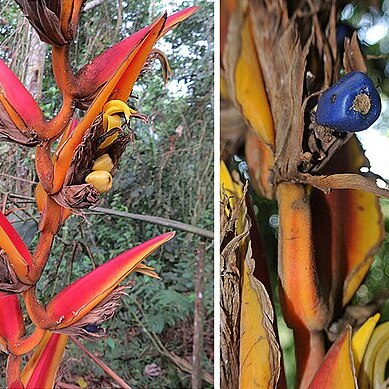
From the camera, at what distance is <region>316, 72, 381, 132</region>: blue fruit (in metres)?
1.01

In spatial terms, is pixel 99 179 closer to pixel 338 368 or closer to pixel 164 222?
pixel 164 222

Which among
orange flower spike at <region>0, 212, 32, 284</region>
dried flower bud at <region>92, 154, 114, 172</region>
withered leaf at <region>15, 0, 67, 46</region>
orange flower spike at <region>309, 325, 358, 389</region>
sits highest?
withered leaf at <region>15, 0, 67, 46</region>

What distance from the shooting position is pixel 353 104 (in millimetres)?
1012

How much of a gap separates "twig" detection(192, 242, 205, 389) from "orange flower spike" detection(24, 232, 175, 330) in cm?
12

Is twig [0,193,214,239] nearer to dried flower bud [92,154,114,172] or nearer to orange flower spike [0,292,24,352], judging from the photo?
dried flower bud [92,154,114,172]

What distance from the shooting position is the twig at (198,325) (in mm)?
1188

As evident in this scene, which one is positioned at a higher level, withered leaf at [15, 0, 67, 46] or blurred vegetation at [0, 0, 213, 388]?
withered leaf at [15, 0, 67, 46]

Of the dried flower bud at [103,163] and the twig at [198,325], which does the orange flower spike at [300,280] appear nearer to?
the twig at [198,325]

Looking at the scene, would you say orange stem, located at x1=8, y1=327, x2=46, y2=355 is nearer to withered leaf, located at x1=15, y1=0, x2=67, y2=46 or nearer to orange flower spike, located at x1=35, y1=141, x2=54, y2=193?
orange flower spike, located at x1=35, y1=141, x2=54, y2=193

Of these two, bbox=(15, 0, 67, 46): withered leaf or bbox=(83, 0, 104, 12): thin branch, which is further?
bbox=(83, 0, 104, 12): thin branch

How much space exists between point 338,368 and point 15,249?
64 centimetres

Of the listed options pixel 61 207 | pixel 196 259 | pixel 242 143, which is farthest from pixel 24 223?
pixel 242 143

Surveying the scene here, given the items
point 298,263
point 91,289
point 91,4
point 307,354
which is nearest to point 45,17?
point 91,4

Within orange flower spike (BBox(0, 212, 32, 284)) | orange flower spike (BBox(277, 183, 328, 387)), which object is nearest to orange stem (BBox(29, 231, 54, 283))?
orange flower spike (BBox(0, 212, 32, 284))
